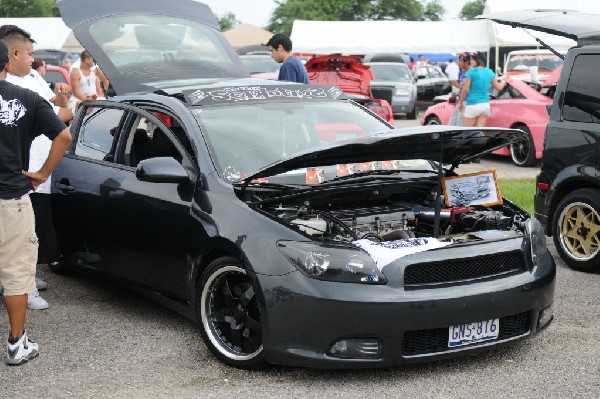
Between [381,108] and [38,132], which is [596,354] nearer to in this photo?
[38,132]

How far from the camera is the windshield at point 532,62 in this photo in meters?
25.0

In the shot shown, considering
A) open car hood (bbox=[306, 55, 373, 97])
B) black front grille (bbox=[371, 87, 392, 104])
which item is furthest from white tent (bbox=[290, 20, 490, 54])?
open car hood (bbox=[306, 55, 373, 97])

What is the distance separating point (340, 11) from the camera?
80938 mm

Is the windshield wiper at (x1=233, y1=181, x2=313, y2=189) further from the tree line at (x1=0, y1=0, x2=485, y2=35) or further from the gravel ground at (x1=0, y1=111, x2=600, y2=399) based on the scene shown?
the tree line at (x1=0, y1=0, x2=485, y2=35)

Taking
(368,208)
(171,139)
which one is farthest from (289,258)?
(171,139)

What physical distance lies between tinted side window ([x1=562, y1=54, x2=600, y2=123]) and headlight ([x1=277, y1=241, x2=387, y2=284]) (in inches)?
137

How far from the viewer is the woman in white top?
12.4 m

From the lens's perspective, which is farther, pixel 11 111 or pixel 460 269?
pixel 11 111

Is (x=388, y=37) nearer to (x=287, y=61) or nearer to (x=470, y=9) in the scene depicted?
(x=287, y=61)

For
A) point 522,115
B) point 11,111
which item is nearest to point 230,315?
point 11,111

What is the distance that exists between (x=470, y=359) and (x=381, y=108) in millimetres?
9756

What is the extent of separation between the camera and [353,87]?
1678cm

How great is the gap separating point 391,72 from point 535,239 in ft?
67.3

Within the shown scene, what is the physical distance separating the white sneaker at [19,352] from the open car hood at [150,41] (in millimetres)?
3010
